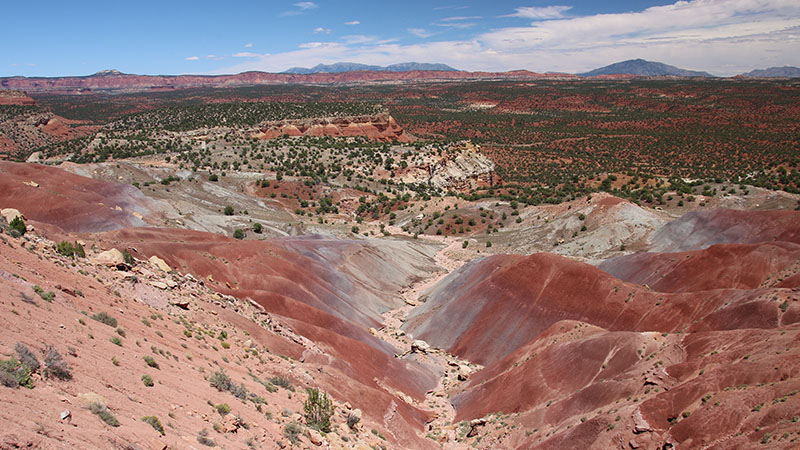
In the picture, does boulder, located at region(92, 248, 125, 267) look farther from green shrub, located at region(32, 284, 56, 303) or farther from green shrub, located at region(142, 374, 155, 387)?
green shrub, located at region(142, 374, 155, 387)

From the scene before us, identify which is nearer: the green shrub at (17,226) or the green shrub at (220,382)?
the green shrub at (220,382)

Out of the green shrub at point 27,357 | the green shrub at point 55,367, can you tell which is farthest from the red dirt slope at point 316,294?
the green shrub at point 27,357

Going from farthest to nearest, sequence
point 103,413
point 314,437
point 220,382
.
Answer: point 220,382
point 314,437
point 103,413

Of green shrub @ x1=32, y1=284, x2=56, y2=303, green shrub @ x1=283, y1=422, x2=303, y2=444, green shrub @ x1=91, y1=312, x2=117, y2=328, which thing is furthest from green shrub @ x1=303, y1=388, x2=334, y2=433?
green shrub @ x1=32, y1=284, x2=56, y2=303

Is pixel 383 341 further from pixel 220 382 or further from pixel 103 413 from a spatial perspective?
pixel 103 413

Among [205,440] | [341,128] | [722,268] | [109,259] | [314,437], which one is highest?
[341,128]

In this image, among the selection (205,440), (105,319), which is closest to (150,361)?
(105,319)

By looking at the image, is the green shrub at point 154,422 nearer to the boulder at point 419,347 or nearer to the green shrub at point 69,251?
the green shrub at point 69,251
